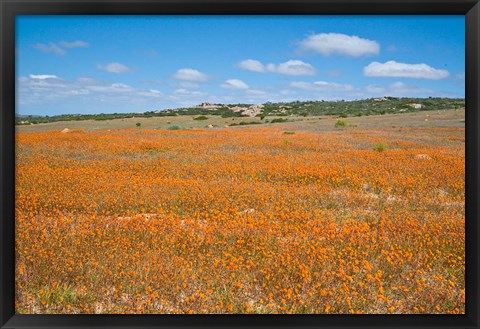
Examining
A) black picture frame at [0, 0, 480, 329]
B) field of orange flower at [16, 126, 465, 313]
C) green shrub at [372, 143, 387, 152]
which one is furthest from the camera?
green shrub at [372, 143, 387, 152]

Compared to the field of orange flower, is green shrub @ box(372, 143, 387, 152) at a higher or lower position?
higher

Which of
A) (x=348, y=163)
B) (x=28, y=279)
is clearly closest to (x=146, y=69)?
(x=28, y=279)

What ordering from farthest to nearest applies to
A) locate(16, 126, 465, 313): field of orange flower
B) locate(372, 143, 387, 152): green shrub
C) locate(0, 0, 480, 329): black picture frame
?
locate(372, 143, 387, 152): green shrub < locate(0, 0, 480, 329): black picture frame < locate(16, 126, 465, 313): field of orange flower

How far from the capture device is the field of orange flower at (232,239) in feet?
13.2

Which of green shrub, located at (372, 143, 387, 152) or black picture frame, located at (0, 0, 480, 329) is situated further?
green shrub, located at (372, 143, 387, 152)

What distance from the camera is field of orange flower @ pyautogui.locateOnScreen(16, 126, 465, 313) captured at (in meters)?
4.02

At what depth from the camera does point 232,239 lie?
4.82m

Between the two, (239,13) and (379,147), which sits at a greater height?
(239,13)

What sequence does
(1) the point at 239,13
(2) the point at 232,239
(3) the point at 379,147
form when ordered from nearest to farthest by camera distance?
(1) the point at 239,13 < (2) the point at 232,239 < (3) the point at 379,147

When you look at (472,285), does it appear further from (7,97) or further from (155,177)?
(7,97)

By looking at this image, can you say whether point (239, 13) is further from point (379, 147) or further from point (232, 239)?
point (379, 147)

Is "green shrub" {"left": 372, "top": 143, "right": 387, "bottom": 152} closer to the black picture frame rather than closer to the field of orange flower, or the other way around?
the field of orange flower

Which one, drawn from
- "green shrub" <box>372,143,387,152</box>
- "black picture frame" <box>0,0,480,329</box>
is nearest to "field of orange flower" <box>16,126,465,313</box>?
"black picture frame" <box>0,0,480,329</box>

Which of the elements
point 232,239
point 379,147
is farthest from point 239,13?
point 379,147
